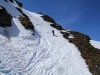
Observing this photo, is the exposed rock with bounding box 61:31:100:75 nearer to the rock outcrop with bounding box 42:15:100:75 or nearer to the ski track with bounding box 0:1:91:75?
the rock outcrop with bounding box 42:15:100:75

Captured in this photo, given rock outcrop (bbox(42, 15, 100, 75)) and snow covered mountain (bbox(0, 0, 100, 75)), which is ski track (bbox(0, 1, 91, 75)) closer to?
snow covered mountain (bbox(0, 0, 100, 75))

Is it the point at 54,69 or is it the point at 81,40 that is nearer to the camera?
the point at 54,69

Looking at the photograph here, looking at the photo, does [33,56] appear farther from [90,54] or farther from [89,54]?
[90,54]

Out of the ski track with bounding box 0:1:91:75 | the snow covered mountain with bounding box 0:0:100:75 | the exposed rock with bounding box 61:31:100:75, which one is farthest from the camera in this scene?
the exposed rock with bounding box 61:31:100:75

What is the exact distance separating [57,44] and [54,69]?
1044cm

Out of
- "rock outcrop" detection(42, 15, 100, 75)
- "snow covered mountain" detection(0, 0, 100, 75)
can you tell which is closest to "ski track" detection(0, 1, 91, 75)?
"snow covered mountain" detection(0, 0, 100, 75)

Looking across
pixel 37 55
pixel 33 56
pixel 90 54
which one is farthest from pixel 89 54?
pixel 33 56

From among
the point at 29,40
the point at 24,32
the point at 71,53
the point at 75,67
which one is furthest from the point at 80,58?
the point at 24,32

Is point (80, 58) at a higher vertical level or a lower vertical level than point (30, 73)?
higher

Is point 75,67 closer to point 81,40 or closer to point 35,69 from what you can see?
point 35,69

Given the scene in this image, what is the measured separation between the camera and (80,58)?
2719cm

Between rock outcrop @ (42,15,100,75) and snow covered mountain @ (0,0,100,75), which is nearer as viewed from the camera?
snow covered mountain @ (0,0,100,75)

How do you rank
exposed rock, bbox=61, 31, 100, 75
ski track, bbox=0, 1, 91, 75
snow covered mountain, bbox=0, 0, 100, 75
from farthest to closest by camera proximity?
exposed rock, bbox=61, 31, 100, 75 < snow covered mountain, bbox=0, 0, 100, 75 < ski track, bbox=0, 1, 91, 75

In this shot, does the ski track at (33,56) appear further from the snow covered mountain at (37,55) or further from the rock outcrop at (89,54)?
the rock outcrop at (89,54)
